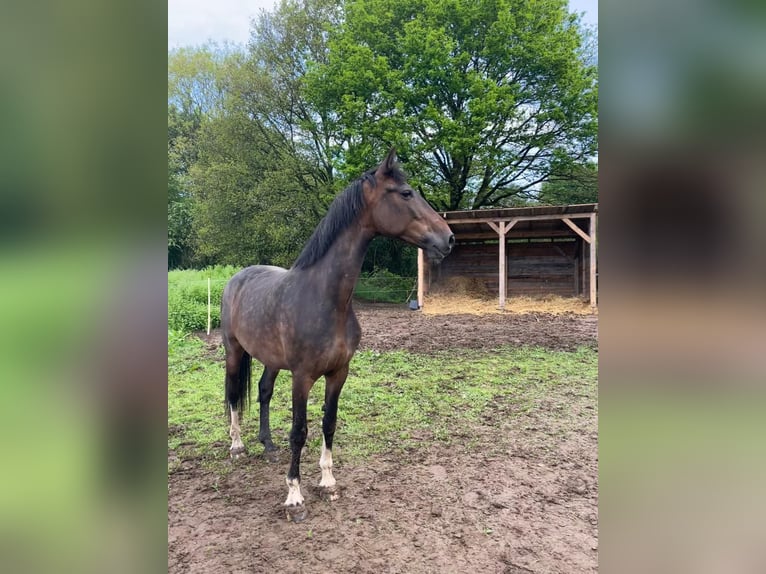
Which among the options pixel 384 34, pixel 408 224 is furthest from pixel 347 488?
pixel 384 34

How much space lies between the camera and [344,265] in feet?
8.27

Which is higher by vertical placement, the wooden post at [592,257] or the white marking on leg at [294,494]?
the wooden post at [592,257]

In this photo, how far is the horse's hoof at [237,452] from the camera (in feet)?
10.7

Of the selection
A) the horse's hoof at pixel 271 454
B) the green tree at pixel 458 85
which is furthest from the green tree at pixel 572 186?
the horse's hoof at pixel 271 454

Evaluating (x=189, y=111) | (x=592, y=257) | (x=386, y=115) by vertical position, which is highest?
(x=189, y=111)

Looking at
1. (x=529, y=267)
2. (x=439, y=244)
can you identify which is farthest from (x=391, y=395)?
(x=529, y=267)

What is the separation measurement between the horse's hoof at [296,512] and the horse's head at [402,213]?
1790 millimetres

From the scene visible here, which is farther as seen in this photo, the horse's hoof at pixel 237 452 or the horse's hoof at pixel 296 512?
the horse's hoof at pixel 237 452

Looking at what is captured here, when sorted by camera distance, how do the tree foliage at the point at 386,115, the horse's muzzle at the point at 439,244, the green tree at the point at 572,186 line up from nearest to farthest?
the horse's muzzle at the point at 439,244
the tree foliage at the point at 386,115
the green tree at the point at 572,186

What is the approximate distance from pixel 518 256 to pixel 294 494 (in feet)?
37.6

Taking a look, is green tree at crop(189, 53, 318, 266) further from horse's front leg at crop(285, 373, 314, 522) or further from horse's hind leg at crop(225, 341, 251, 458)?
horse's front leg at crop(285, 373, 314, 522)

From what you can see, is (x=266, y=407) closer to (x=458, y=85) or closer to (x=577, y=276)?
(x=577, y=276)

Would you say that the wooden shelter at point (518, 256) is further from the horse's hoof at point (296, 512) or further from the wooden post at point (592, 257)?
the horse's hoof at point (296, 512)

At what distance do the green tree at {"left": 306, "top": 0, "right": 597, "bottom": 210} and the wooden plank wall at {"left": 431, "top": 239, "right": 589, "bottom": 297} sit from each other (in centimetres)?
290
